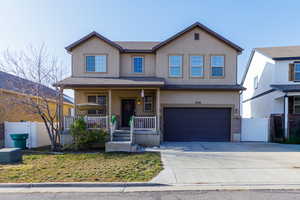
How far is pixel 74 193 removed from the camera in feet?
15.0

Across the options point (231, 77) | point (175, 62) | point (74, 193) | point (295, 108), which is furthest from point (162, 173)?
point (295, 108)

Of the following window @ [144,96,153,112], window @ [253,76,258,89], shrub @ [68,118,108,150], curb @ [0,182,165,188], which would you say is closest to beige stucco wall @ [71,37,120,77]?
window @ [144,96,153,112]

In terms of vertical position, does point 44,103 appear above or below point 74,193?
above

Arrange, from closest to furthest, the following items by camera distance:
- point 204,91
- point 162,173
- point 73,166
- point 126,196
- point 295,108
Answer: point 126,196
point 162,173
point 73,166
point 204,91
point 295,108

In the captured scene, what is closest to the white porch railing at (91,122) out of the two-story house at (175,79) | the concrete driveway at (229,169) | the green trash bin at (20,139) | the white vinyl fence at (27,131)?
the two-story house at (175,79)

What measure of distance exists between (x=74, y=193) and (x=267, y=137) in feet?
42.9

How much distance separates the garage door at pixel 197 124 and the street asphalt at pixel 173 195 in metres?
8.02

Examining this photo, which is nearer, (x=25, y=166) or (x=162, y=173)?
(x=162, y=173)

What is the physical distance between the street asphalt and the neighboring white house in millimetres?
10333

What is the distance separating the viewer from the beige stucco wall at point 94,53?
1313 centimetres

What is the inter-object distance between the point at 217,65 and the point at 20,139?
13407mm

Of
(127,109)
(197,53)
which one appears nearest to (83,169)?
(127,109)

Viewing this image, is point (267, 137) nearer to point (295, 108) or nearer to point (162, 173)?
point (295, 108)

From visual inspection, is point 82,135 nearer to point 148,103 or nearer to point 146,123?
point 146,123
